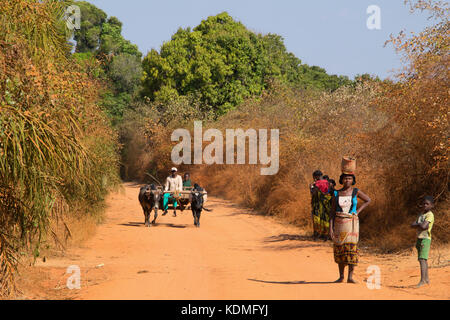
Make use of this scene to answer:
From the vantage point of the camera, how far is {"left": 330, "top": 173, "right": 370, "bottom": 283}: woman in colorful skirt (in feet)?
30.5

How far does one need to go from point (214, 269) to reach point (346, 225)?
3254 millimetres

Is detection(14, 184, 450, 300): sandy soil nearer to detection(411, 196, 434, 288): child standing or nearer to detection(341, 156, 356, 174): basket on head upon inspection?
detection(411, 196, 434, 288): child standing

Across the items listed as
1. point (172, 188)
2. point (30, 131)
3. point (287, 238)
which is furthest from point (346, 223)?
point (172, 188)

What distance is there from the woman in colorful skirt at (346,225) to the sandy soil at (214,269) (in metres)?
0.47

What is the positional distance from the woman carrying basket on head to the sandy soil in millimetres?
476

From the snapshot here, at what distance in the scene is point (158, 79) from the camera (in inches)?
1834

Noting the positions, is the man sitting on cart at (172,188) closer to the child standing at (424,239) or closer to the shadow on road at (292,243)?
the shadow on road at (292,243)

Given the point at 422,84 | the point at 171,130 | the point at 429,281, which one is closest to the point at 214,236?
the point at 422,84

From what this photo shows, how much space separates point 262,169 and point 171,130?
59.6ft

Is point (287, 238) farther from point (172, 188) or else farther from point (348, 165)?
point (348, 165)

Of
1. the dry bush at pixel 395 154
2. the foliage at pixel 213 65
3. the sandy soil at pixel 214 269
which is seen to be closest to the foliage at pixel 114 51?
the foliage at pixel 213 65

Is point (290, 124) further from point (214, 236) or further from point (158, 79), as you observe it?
point (158, 79)

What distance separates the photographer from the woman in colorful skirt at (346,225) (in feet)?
30.5

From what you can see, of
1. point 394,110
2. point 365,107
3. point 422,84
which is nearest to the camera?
point 422,84
